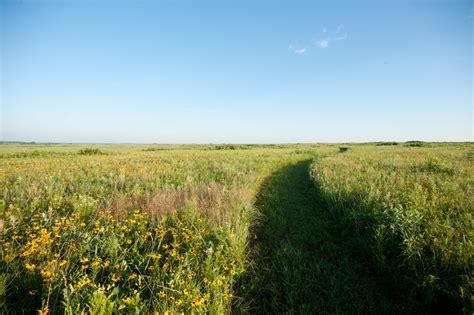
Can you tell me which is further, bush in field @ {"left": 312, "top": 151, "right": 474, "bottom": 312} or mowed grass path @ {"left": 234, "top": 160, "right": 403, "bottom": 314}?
mowed grass path @ {"left": 234, "top": 160, "right": 403, "bottom": 314}

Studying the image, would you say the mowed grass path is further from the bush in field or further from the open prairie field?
the bush in field

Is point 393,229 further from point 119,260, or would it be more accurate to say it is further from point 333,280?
point 119,260

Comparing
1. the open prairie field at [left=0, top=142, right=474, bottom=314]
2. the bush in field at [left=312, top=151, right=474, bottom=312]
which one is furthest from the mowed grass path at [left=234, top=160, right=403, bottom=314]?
the bush in field at [left=312, top=151, right=474, bottom=312]

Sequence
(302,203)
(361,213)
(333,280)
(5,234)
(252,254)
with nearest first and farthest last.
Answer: (333,280)
(5,234)
(252,254)
(361,213)
(302,203)

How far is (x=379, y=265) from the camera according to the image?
10.8 feet

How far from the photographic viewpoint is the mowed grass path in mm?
2811

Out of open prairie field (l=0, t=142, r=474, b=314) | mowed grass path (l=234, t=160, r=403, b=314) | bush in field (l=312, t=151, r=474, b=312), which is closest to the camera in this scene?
open prairie field (l=0, t=142, r=474, b=314)

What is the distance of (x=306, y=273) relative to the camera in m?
3.40

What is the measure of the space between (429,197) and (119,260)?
312 inches

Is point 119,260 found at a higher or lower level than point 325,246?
higher

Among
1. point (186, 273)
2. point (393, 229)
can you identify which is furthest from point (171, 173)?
point (393, 229)

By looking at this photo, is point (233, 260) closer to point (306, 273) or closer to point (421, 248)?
point (306, 273)

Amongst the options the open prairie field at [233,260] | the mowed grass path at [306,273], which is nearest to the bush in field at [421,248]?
the open prairie field at [233,260]

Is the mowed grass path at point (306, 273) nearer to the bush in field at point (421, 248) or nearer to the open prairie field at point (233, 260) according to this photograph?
the open prairie field at point (233, 260)
